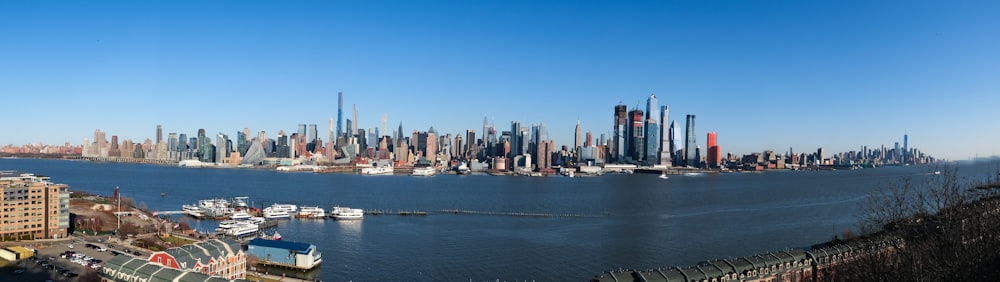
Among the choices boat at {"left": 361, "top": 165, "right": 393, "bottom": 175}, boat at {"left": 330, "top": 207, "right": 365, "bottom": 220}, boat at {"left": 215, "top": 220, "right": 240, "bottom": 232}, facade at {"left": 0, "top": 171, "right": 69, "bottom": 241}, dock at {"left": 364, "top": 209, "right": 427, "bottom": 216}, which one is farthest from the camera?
boat at {"left": 361, "top": 165, "right": 393, "bottom": 175}

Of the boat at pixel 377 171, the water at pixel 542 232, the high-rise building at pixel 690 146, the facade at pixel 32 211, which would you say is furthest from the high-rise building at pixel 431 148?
the facade at pixel 32 211

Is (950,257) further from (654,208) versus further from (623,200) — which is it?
(623,200)

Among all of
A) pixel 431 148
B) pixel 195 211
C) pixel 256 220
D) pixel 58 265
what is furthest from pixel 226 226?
pixel 431 148

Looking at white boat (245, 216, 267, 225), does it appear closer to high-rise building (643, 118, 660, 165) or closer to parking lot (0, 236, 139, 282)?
parking lot (0, 236, 139, 282)

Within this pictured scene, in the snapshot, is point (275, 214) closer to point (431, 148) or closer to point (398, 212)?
point (398, 212)

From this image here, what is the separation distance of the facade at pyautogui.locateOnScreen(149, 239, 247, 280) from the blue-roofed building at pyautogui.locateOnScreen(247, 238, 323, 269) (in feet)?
4.02

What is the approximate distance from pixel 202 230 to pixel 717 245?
47.6ft

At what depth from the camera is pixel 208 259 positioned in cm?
976

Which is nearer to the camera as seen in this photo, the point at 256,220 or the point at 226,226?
the point at 226,226

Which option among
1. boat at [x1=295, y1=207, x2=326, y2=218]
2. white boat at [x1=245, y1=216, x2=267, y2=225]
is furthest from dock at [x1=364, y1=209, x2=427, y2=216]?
white boat at [x1=245, y1=216, x2=267, y2=225]

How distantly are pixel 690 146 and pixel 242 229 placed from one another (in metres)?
80.3

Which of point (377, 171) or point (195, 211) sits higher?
point (377, 171)

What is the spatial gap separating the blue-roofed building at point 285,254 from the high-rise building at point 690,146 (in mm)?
79018

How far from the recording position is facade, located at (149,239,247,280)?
9.20 meters
